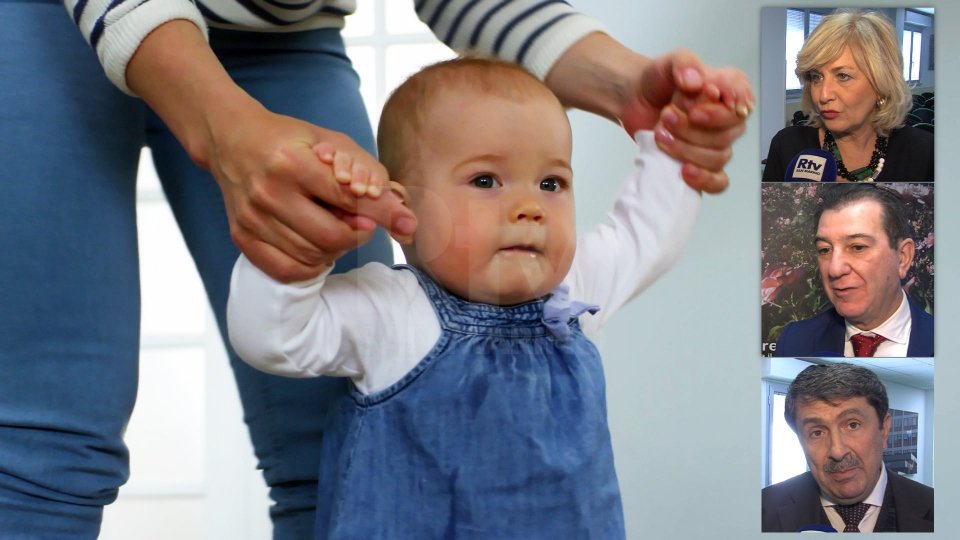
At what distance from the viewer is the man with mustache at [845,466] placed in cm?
211

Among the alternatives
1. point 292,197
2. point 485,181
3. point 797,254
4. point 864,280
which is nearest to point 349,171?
point 292,197

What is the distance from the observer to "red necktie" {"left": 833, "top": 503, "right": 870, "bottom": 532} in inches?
83.6

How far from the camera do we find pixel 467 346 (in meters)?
0.60

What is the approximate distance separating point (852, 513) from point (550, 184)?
1775mm

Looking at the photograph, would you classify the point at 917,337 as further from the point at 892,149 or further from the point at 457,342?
the point at 457,342

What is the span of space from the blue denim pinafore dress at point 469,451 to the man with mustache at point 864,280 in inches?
63.0

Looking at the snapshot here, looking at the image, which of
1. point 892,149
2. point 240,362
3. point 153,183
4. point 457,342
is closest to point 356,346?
point 457,342

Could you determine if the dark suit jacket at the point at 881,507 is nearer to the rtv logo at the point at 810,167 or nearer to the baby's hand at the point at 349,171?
the rtv logo at the point at 810,167

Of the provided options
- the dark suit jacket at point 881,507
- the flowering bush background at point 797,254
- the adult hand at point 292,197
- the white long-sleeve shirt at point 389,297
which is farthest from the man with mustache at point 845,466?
the adult hand at point 292,197

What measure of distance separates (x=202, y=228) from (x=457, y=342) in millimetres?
213

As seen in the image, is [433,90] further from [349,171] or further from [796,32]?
[796,32]

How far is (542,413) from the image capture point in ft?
1.95

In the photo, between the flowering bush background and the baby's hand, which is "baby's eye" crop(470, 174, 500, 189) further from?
the flowering bush background

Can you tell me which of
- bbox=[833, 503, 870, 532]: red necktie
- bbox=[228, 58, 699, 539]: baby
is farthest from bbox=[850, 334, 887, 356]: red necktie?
bbox=[228, 58, 699, 539]: baby
